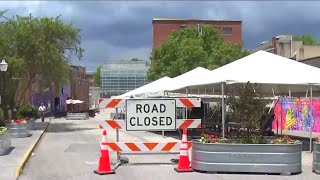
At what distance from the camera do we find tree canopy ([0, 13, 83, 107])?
106ft

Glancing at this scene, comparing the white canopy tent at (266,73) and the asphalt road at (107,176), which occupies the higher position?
the white canopy tent at (266,73)

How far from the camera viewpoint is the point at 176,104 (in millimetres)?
12859

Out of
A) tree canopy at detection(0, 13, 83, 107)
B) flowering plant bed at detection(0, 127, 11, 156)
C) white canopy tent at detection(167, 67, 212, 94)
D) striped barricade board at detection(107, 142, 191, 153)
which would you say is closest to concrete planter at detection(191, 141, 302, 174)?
striped barricade board at detection(107, 142, 191, 153)

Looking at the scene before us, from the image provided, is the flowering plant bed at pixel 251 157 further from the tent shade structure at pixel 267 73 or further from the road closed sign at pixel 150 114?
the tent shade structure at pixel 267 73

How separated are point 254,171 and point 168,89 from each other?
47.1 feet

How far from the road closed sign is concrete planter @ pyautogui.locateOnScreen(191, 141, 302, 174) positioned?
1.42m

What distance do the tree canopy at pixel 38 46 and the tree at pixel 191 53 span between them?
56.9 feet

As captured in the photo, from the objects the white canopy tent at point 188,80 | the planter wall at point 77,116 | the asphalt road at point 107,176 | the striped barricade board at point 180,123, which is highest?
the white canopy tent at point 188,80

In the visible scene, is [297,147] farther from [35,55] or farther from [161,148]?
[35,55]

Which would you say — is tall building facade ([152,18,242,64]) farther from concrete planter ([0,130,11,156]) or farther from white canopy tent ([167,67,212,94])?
concrete planter ([0,130,11,156])

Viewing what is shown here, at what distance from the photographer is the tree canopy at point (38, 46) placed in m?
32.4

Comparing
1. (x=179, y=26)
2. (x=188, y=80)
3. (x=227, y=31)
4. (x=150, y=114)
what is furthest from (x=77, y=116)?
(x=227, y=31)

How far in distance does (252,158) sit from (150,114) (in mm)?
Result: 2793

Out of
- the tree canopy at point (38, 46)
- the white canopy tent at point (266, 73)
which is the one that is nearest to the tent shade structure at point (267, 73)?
the white canopy tent at point (266, 73)
